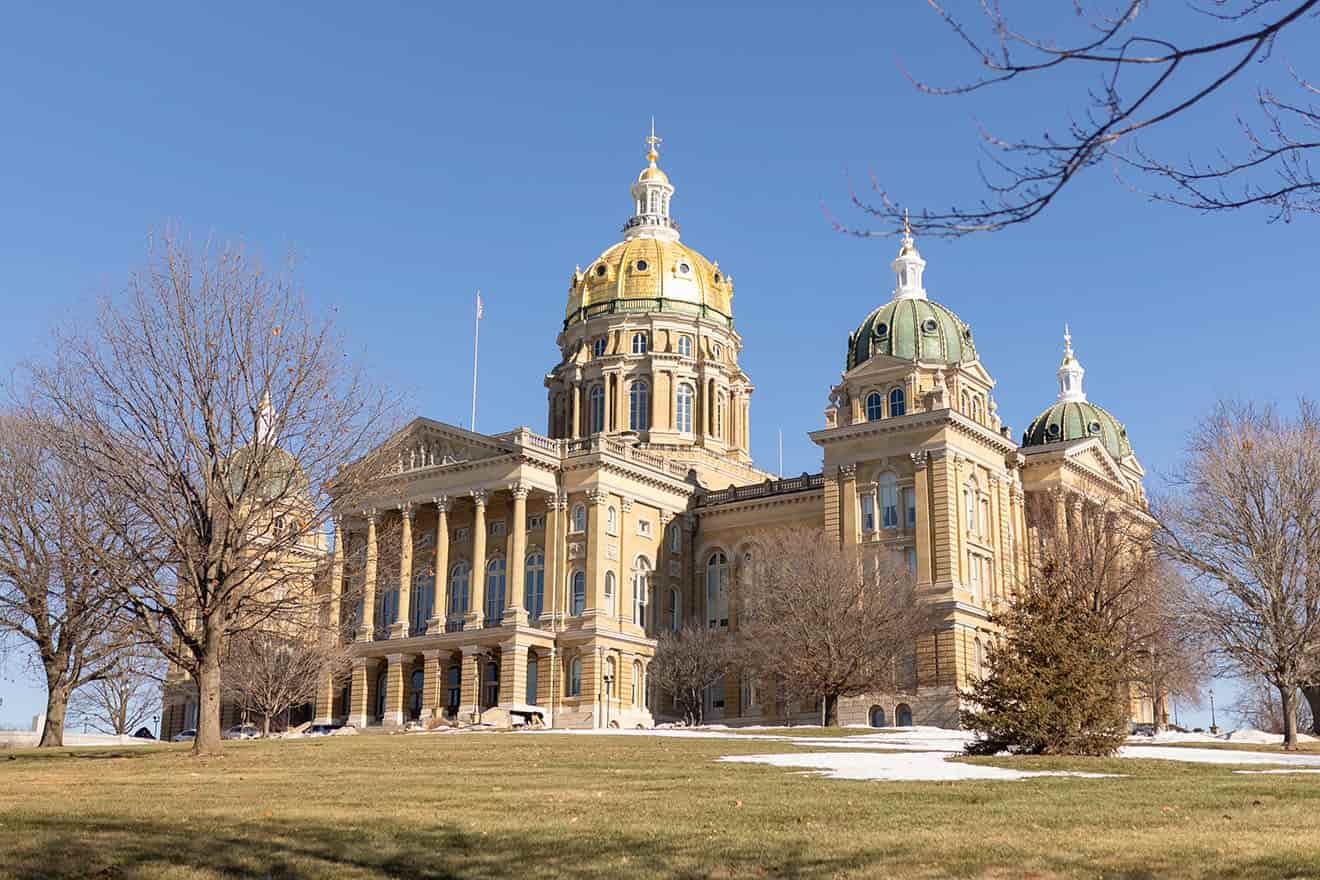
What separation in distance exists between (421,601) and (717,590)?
51.6ft

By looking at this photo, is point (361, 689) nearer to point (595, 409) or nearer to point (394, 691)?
point (394, 691)

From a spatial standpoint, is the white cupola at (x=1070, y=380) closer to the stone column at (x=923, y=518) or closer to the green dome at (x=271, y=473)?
the stone column at (x=923, y=518)

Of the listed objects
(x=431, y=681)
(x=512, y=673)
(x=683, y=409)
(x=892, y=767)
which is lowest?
(x=892, y=767)

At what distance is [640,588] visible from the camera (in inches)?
2982

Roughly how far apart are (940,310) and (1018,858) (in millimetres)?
63158

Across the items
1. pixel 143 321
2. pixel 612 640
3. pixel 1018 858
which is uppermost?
pixel 143 321

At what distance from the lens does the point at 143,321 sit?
109 ft

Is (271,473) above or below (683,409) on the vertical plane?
below

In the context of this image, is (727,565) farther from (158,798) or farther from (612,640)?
(158,798)

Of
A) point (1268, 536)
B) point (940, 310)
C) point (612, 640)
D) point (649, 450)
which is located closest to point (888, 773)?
point (1268, 536)

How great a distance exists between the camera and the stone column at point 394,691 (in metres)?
73.5

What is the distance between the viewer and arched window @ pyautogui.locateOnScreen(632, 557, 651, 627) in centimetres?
7506

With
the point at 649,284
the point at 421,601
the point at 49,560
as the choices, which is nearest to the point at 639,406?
the point at 649,284

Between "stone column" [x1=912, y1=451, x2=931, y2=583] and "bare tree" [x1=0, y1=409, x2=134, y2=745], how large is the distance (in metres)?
35.2
